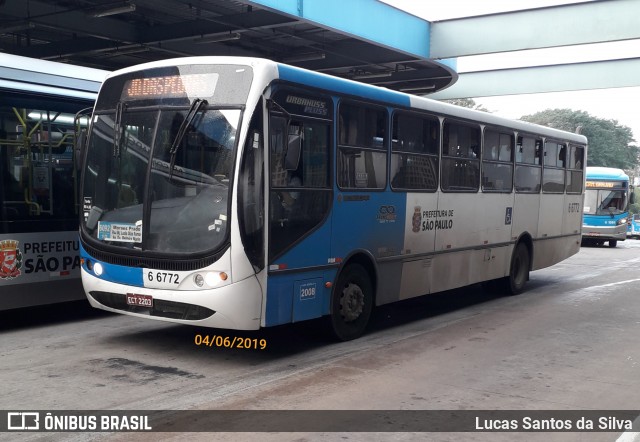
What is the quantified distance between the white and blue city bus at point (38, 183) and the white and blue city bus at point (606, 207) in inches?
962

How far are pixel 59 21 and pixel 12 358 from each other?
10257 mm

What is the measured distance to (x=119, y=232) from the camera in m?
7.69

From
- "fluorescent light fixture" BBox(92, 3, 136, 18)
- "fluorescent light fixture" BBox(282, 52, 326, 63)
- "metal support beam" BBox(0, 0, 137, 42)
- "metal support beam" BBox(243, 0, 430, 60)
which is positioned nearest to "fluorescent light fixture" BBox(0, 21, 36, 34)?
"metal support beam" BBox(0, 0, 137, 42)

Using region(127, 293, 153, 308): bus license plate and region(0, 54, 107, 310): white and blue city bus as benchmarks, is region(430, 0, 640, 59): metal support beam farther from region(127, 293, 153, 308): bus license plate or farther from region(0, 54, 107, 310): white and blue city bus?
region(127, 293, 153, 308): bus license plate

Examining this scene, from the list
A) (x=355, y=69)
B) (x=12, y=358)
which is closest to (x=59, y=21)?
(x=355, y=69)

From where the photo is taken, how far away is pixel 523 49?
61.8 feet

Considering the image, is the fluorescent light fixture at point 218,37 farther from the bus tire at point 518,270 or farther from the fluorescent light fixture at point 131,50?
the bus tire at point 518,270

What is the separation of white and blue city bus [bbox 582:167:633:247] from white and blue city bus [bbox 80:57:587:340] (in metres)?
21.6

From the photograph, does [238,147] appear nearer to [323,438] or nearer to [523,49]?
[323,438]

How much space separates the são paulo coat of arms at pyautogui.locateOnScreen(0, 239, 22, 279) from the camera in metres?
8.48

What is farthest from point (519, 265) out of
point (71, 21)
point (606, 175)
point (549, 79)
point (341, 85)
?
point (606, 175)

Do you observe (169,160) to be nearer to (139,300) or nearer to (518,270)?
(139,300)

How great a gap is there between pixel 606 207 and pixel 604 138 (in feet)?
91.5
